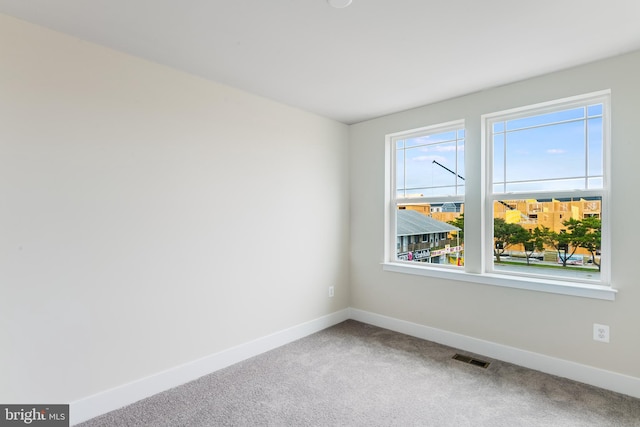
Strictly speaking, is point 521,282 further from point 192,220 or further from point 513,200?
point 192,220

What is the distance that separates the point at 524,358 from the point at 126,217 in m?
3.31

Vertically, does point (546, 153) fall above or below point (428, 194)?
above

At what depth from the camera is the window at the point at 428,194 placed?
10.8 feet

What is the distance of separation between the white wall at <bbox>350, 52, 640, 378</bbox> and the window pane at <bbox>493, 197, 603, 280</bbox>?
19cm

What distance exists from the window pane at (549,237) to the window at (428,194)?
15.6 inches

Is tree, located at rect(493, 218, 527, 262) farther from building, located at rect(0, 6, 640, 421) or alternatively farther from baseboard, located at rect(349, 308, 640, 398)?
baseboard, located at rect(349, 308, 640, 398)

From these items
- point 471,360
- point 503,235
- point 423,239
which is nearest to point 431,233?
point 423,239

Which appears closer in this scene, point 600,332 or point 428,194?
point 600,332

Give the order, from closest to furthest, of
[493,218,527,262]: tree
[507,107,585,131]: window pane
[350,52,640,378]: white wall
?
1. [350,52,640,378]: white wall
2. [507,107,585,131]: window pane
3. [493,218,527,262]: tree

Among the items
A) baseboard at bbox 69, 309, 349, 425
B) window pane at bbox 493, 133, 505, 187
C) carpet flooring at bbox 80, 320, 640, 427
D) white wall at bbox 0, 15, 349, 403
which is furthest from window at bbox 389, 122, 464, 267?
baseboard at bbox 69, 309, 349, 425

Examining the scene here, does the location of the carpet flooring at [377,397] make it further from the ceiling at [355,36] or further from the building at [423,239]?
the ceiling at [355,36]

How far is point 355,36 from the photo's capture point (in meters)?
2.05

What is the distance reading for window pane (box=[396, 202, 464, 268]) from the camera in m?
3.29

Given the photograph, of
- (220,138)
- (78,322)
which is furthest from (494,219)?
(78,322)
